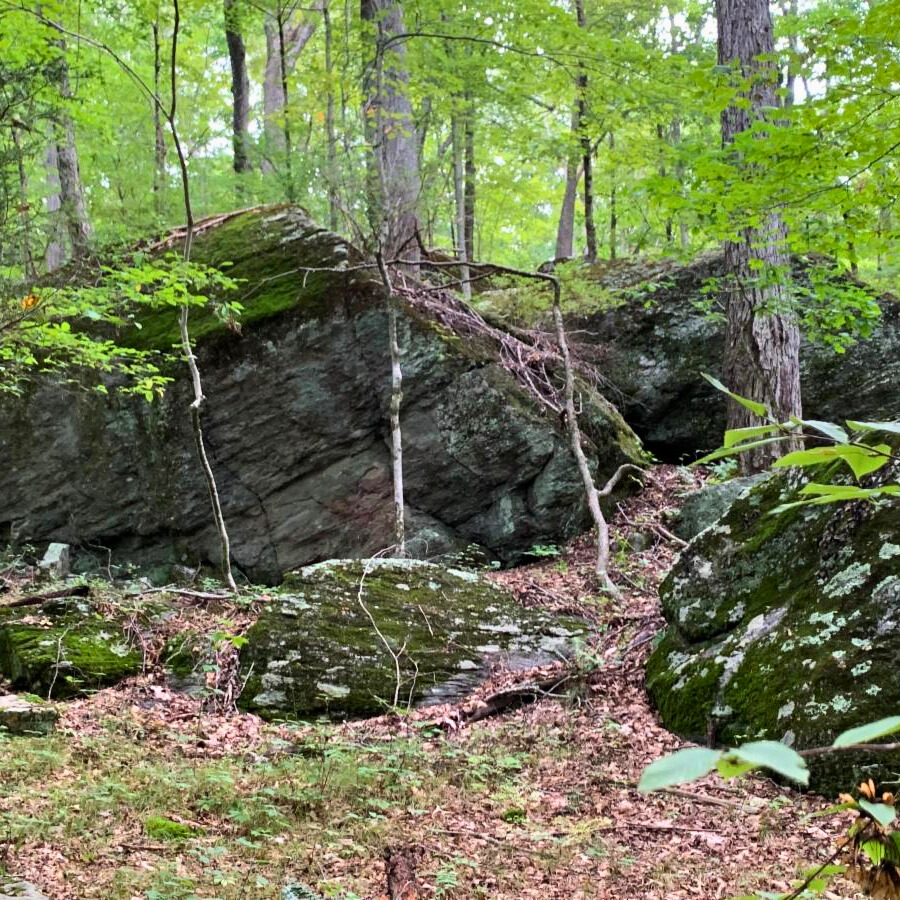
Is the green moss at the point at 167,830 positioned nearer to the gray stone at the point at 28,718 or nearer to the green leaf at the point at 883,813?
the gray stone at the point at 28,718

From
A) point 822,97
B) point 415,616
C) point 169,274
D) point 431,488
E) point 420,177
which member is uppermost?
point 420,177

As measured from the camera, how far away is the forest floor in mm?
2930

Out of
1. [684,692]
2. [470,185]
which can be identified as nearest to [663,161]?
[470,185]

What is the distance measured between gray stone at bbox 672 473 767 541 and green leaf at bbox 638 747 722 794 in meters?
7.22

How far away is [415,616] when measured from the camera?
19.7 ft

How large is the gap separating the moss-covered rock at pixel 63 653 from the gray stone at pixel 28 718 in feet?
1.76

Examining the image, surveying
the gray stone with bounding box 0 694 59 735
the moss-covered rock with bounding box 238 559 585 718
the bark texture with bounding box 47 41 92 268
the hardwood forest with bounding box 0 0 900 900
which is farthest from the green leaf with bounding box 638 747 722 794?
the bark texture with bounding box 47 41 92 268

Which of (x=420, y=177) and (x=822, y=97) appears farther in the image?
(x=420, y=177)

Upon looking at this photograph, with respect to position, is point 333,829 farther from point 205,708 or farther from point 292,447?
point 292,447

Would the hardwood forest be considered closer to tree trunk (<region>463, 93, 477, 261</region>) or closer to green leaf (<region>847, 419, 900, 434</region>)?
green leaf (<region>847, 419, 900, 434</region>)

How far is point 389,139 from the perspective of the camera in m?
9.43

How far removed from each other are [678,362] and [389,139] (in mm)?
4891

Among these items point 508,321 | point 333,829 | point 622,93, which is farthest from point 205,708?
point 622,93

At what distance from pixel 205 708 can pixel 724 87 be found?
5.62m
